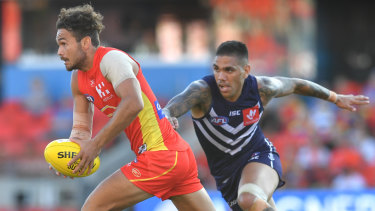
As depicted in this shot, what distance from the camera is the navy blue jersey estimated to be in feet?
22.9

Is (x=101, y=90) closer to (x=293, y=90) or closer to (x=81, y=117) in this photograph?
(x=81, y=117)

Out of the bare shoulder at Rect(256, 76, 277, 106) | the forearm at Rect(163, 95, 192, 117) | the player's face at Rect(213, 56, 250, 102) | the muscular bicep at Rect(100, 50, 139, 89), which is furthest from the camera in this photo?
the bare shoulder at Rect(256, 76, 277, 106)

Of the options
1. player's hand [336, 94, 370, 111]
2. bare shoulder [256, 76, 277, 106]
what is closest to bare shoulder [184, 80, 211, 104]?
bare shoulder [256, 76, 277, 106]

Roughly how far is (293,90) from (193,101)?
135 cm

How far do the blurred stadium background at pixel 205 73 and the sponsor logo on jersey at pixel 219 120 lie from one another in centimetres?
337

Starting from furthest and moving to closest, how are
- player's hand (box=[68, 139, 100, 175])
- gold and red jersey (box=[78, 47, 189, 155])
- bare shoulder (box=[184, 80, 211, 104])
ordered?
bare shoulder (box=[184, 80, 211, 104]) < gold and red jersey (box=[78, 47, 189, 155]) < player's hand (box=[68, 139, 100, 175])

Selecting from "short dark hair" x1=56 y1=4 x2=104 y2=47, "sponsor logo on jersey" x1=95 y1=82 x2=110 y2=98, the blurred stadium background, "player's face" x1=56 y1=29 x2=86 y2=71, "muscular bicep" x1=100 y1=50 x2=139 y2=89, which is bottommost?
the blurred stadium background

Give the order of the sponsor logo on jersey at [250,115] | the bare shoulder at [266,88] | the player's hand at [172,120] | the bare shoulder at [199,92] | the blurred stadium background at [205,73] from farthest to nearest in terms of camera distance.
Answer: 1. the blurred stadium background at [205,73]
2. the bare shoulder at [266,88]
3. the sponsor logo on jersey at [250,115]
4. the bare shoulder at [199,92]
5. the player's hand at [172,120]

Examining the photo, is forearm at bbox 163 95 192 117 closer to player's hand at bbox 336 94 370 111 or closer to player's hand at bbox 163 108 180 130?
player's hand at bbox 163 108 180 130

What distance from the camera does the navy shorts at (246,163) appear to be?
705 cm

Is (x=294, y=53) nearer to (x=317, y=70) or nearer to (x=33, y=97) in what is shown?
(x=317, y=70)

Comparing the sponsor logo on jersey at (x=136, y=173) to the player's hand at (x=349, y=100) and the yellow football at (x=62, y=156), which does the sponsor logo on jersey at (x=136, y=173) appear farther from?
the player's hand at (x=349, y=100)

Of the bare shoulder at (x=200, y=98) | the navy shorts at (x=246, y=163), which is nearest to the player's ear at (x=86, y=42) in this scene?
the bare shoulder at (x=200, y=98)

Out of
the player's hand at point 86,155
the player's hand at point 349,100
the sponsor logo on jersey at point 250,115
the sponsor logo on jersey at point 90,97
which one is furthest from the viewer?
the player's hand at point 349,100
